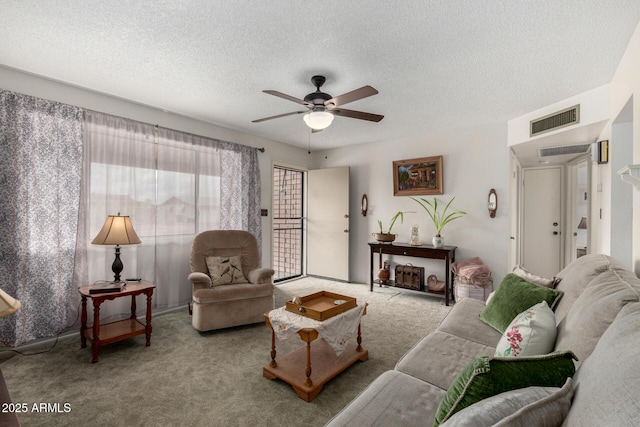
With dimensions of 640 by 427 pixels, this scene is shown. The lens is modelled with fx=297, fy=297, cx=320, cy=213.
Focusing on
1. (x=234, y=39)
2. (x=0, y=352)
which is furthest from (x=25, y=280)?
(x=234, y=39)

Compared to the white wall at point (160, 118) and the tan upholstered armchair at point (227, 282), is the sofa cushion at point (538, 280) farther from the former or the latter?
the white wall at point (160, 118)

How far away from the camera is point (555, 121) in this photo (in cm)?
313

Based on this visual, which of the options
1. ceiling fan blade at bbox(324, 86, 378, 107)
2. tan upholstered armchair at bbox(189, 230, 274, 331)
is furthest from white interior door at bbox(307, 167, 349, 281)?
ceiling fan blade at bbox(324, 86, 378, 107)

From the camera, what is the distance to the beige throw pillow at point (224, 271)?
3324 mm

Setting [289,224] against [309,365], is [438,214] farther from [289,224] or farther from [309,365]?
[309,365]

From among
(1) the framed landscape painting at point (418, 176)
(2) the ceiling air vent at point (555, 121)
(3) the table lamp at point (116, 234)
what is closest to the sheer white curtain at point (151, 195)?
(3) the table lamp at point (116, 234)

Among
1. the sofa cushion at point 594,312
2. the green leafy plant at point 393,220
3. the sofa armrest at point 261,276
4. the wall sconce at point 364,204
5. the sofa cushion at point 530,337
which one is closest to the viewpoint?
the sofa cushion at point 594,312

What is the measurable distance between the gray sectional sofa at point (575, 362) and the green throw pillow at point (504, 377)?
46mm

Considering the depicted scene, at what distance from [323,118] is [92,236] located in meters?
2.59

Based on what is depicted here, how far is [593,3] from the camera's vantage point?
5.53 ft

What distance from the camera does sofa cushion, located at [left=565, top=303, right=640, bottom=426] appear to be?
56 centimetres

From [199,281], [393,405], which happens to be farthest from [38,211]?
[393,405]

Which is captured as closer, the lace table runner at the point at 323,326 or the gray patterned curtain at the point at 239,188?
the lace table runner at the point at 323,326

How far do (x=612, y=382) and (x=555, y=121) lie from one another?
3.38 m
